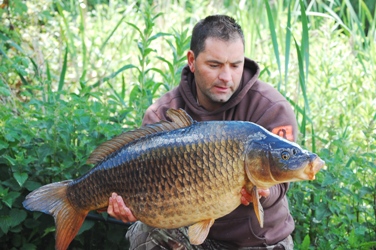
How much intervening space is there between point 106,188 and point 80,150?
29.5 inches

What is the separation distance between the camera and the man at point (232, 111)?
8.56 ft

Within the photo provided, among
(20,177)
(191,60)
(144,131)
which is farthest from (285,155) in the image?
(20,177)

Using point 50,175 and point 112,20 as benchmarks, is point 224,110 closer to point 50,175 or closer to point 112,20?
point 50,175

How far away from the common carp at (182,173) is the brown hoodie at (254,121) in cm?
41

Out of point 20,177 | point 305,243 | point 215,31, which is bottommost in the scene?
point 305,243

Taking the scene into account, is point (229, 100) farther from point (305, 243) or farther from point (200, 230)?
point (305, 243)

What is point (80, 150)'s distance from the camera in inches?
120

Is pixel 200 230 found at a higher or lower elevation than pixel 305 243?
higher

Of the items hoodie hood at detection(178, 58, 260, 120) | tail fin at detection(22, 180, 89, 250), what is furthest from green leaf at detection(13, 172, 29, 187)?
hoodie hood at detection(178, 58, 260, 120)

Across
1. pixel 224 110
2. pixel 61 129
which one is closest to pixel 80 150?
pixel 61 129

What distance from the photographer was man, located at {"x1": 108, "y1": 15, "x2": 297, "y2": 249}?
2609 millimetres

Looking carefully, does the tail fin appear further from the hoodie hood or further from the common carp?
the hoodie hood

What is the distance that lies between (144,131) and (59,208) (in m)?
0.41

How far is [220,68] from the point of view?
2.64 m
